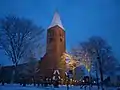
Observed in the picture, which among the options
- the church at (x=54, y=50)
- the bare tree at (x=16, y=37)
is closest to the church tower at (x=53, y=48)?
the church at (x=54, y=50)

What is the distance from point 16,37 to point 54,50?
15062mm

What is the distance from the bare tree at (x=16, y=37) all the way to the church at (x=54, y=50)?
11849 millimetres

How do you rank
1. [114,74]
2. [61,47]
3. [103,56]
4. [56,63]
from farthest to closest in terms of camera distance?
[61,47], [56,63], [103,56], [114,74]

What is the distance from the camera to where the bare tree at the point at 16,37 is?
10438 millimetres

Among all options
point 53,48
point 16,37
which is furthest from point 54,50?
point 16,37

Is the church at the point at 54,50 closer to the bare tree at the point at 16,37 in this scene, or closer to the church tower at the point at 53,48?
the church tower at the point at 53,48

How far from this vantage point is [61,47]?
25.7 metres

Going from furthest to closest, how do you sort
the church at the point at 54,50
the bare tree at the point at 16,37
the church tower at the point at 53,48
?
the church tower at the point at 53,48, the church at the point at 54,50, the bare tree at the point at 16,37

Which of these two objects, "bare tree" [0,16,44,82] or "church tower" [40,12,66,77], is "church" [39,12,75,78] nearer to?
"church tower" [40,12,66,77]

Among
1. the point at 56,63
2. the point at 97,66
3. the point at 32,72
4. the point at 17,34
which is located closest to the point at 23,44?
the point at 17,34

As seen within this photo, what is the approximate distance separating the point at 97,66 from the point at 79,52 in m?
2.60

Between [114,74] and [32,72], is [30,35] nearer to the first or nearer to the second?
[114,74]

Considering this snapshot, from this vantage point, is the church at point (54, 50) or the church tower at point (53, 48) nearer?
the church at point (54, 50)

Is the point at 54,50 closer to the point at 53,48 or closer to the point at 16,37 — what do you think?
the point at 53,48
